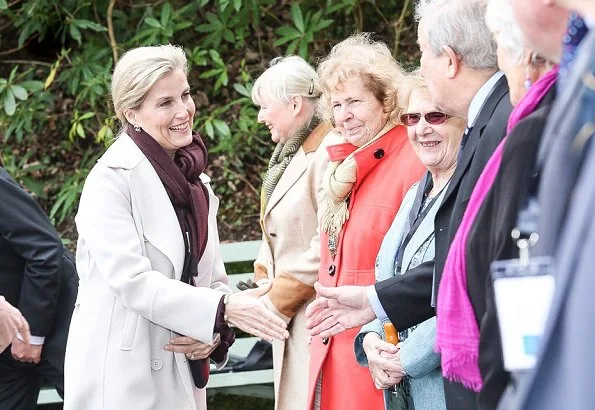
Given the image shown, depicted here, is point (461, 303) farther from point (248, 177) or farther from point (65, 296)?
point (248, 177)

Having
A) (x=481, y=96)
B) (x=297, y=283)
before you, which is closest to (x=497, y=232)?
(x=481, y=96)

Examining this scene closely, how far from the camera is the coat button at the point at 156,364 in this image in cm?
377

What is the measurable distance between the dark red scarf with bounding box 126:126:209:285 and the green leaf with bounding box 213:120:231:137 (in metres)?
3.04

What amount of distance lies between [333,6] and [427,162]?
13.3 feet

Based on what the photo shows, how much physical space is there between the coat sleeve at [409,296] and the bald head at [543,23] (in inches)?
56.0

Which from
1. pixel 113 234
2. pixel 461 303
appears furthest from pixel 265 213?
pixel 461 303

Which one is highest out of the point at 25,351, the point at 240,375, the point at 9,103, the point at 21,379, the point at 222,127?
the point at 9,103

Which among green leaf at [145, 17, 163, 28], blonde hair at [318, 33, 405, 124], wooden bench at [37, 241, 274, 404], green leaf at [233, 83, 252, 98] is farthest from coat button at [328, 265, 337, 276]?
green leaf at [145, 17, 163, 28]

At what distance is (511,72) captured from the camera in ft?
7.10

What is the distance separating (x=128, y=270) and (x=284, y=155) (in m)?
1.29

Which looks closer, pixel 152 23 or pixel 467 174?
pixel 467 174

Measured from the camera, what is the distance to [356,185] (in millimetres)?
3898

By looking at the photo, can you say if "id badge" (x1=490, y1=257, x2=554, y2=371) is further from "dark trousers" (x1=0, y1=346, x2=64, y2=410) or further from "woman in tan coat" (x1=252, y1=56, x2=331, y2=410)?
"dark trousers" (x1=0, y1=346, x2=64, y2=410)

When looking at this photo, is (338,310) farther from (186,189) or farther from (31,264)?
(31,264)
